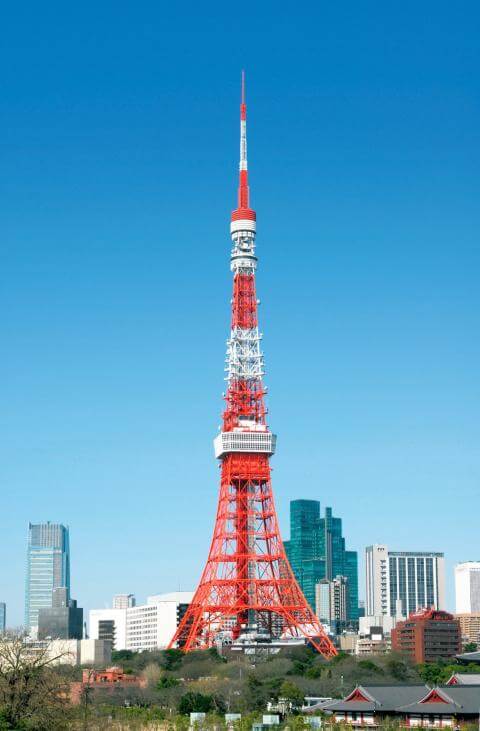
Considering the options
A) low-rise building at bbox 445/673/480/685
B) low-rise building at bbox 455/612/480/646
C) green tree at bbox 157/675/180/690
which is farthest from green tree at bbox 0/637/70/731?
low-rise building at bbox 455/612/480/646

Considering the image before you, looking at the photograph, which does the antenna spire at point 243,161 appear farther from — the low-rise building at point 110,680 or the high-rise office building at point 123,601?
the high-rise office building at point 123,601

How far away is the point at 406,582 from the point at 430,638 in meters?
82.9

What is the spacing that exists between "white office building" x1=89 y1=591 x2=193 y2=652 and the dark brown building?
72.5 feet

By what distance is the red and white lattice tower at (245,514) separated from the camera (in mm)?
78125

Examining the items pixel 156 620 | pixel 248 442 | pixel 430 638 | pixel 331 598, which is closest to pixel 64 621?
pixel 156 620

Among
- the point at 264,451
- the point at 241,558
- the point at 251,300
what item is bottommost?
the point at 241,558

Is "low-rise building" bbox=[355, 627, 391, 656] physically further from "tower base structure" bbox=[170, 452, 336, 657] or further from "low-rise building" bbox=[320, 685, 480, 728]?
"low-rise building" bbox=[320, 685, 480, 728]

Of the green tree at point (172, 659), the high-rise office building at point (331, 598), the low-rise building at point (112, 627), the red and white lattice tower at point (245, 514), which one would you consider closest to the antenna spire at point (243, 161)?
the red and white lattice tower at point (245, 514)

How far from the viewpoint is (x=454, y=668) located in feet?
246

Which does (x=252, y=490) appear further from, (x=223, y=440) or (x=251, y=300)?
(x=251, y=300)

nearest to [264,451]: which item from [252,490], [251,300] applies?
[252,490]

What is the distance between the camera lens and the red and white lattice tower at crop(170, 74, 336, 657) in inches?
3076

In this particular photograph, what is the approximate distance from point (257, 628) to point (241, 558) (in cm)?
525

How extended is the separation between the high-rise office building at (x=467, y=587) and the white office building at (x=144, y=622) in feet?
214
